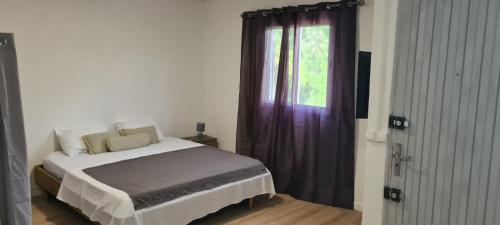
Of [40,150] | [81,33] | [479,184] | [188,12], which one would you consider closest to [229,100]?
[188,12]

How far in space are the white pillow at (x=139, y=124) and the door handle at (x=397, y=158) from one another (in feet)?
10.0

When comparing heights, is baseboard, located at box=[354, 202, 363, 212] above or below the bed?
below

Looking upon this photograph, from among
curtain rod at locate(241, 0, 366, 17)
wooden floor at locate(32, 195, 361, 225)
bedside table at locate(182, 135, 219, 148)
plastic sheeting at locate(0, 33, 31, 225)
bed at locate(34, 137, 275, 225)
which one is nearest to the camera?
plastic sheeting at locate(0, 33, 31, 225)

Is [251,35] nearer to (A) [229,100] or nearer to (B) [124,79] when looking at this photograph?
(A) [229,100]

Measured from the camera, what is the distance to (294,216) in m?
3.63

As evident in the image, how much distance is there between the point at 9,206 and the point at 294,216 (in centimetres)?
258

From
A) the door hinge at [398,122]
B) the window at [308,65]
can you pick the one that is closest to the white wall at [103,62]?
the window at [308,65]

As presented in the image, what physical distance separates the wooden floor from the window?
1140mm

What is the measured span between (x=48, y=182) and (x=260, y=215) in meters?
2.14

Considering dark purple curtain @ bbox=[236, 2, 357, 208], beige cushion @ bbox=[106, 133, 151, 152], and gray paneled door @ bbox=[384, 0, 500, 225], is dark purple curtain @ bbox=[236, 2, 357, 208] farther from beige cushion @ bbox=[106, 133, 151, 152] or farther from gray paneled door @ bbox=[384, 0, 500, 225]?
gray paneled door @ bbox=[384, 0, 500, 225]

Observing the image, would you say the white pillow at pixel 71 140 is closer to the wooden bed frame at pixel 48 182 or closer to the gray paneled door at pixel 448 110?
the wooden bed frame at pixel 48 182

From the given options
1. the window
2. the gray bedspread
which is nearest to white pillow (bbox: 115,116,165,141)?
the gray bedspread

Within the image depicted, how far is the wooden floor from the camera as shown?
3.41 metres

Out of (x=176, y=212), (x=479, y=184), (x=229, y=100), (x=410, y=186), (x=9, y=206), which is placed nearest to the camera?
(x=9, y=206)
